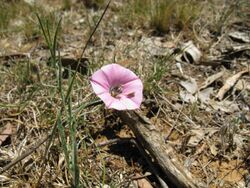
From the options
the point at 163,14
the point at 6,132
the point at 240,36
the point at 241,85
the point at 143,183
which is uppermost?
the point at 163,14

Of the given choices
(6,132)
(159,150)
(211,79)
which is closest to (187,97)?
(211,79)

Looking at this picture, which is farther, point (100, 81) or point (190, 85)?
point (190, 85)

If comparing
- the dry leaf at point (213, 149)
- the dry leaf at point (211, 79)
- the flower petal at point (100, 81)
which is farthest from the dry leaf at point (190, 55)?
the flower petal at point (100, 81)

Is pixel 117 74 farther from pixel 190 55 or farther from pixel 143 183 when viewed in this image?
pixel 190 55

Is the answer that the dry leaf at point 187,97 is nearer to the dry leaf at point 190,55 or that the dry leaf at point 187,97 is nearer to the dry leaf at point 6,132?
the dry leaf at point 190,55

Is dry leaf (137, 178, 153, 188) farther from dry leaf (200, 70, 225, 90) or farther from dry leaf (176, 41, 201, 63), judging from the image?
dry leaf (176, 41, 201, 63)

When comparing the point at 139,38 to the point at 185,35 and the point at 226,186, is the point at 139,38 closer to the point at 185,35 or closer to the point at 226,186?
the point at 185,35

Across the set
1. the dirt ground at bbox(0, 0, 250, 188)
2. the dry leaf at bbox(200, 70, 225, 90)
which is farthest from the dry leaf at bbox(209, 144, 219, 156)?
the dry leaf at bbox(200, 70, 225, 90)
